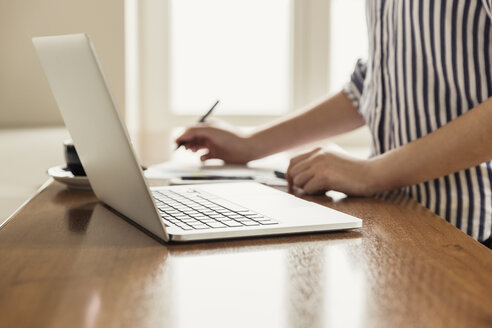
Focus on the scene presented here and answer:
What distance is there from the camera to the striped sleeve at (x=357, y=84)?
4.36 feet

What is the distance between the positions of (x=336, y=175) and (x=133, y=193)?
386 mm

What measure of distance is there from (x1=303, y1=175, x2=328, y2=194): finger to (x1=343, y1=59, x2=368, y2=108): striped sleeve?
383 millimetres

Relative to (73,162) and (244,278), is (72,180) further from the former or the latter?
(244,278)

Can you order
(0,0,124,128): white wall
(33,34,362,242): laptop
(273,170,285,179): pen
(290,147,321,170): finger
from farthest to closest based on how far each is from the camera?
(0,0,124,128): white wall
(273,170,285,179): pen
(290,147,321,170): finger
(33,34,362,242): laptop

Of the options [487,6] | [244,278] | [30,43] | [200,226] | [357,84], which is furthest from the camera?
[30,43]

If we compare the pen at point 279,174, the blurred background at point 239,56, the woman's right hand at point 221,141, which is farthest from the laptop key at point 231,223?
the blurred background at point 239,56

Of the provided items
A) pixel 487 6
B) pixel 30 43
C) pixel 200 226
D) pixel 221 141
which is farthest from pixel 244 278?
pixel 30 43

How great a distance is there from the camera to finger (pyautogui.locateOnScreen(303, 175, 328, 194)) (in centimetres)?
100

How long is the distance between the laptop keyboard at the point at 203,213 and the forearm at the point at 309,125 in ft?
1.53

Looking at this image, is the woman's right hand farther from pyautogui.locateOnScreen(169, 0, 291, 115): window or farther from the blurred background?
pyautogui.locateOnScreen(169, 0, 291, 115): window

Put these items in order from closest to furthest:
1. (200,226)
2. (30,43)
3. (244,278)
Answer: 1. (244,278)
2. (200,226)
3. (30,43)

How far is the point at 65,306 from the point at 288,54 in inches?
83.3

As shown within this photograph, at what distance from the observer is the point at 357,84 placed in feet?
4.38

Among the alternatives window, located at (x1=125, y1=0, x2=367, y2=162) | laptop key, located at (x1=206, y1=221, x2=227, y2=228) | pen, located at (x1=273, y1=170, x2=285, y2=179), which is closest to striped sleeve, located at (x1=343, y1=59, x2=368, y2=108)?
pen, located at (x1=273, y1=170, x2=285, y2=179)
